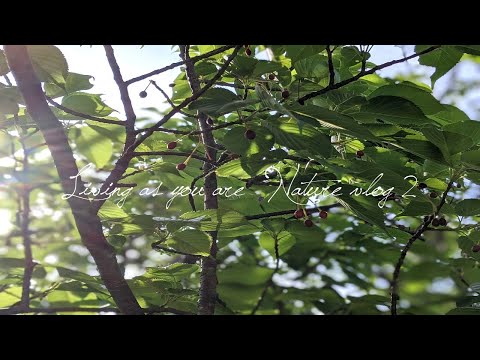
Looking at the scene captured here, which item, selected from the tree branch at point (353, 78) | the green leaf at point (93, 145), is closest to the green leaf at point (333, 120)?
the tree branch at point (353, 78)

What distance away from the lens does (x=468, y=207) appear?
95cm

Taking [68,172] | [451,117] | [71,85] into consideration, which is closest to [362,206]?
[451,117]

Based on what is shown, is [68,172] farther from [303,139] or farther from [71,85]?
[303,139]

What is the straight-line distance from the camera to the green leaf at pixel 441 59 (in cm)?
87

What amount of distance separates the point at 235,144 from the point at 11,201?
A: 1.14 metres

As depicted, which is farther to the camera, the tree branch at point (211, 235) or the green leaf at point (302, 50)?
the tree branch at point (211, 235)

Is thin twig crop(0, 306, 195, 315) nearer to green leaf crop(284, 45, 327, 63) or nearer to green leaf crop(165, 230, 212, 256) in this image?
green leaf crop(165, 230, 212, 256)

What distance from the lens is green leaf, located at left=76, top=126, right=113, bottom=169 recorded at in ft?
3.68

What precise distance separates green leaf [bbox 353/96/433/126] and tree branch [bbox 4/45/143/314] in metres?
0.43

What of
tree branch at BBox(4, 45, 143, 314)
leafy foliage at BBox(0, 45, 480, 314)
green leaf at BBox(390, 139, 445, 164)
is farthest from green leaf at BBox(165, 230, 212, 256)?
green leaf at BBox(390, 139, 445, 164)

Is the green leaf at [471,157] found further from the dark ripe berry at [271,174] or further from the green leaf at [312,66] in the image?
the dark ripe berry at [271,174]

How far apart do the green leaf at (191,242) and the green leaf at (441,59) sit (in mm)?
425

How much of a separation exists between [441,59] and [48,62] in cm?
59
